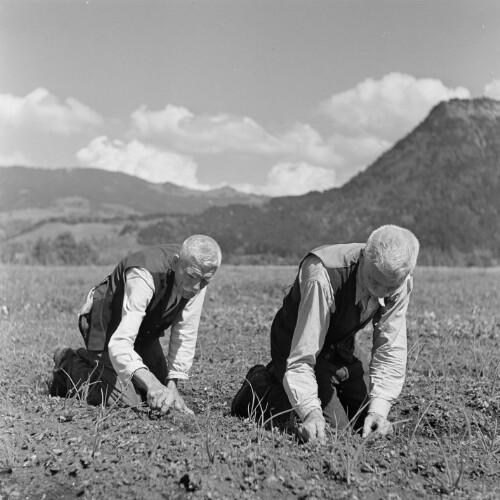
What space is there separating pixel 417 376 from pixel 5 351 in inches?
160

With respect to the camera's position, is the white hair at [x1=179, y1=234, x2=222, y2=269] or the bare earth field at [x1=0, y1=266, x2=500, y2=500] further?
the white hair at [x1=179, y1=234, x2=222, y2=269]

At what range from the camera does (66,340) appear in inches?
266

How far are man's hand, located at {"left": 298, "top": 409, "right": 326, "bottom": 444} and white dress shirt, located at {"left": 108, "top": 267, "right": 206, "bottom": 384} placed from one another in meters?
1.08

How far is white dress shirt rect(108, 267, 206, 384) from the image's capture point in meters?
3.77

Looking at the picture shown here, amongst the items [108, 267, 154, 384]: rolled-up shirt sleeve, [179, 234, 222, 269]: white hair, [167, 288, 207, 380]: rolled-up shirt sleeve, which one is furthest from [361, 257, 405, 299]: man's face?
[167, 288, 207, 380]: rolled-up shirt sleeve

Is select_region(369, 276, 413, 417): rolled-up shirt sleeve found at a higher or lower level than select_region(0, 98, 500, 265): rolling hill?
lower

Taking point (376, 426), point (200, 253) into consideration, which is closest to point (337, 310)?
point (376, 426)

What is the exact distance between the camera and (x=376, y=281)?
3205 millimetres

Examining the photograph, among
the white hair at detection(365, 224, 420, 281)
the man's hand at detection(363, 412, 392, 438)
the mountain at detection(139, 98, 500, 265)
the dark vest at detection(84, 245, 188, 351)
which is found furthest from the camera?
the mountain at detection(139, 98, 500, 265)

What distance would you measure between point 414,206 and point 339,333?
3993cm

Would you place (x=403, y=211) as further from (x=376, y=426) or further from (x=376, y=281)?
(x=376, y=281)

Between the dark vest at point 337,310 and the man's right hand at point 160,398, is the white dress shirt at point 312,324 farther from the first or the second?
the man's right hand at point 160,398

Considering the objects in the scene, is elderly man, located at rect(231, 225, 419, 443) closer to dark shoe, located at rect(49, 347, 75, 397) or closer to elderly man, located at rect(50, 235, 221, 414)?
elderly man, located at rect(50, 235, 221, 414)

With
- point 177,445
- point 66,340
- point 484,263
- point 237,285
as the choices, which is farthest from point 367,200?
point 177,445
